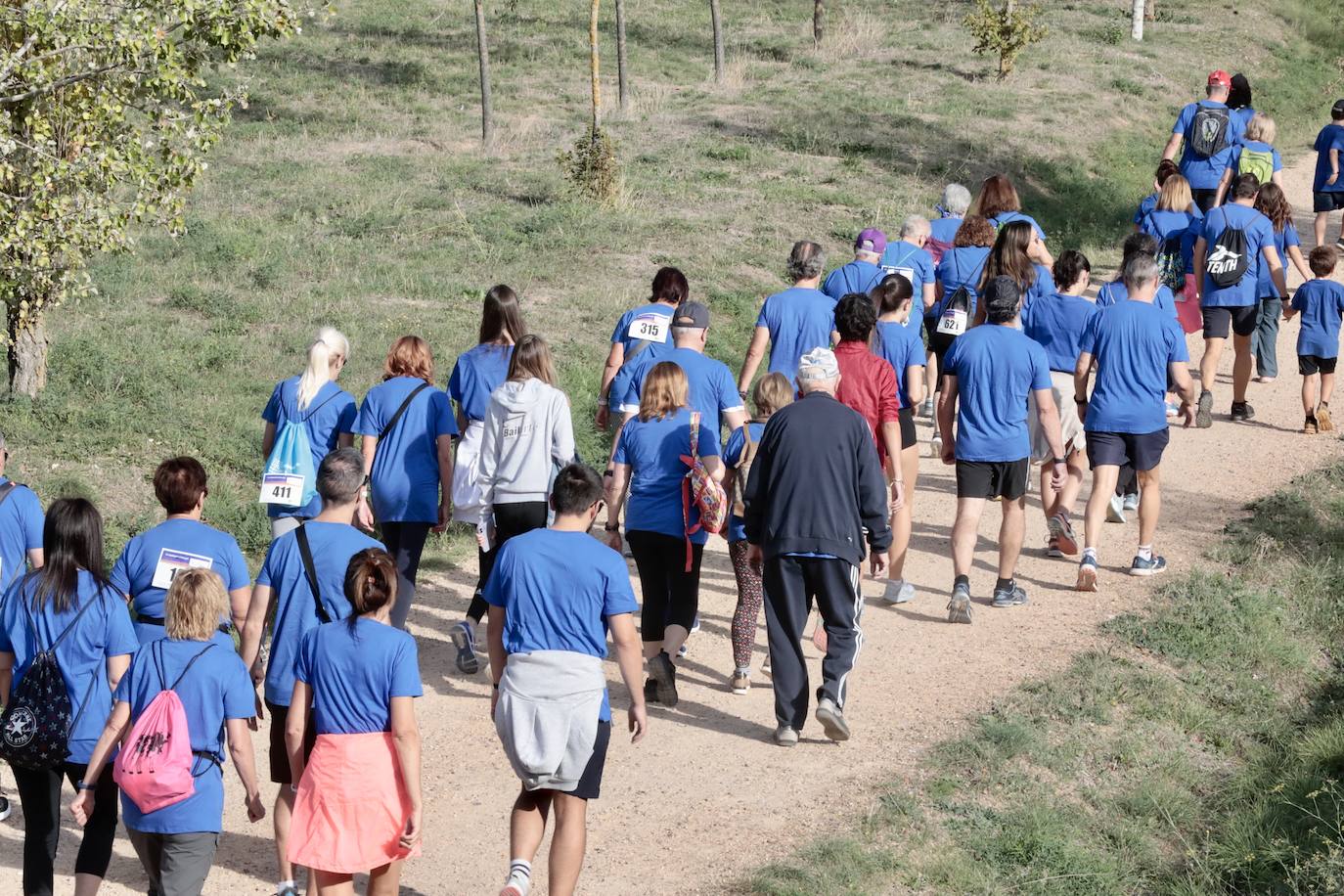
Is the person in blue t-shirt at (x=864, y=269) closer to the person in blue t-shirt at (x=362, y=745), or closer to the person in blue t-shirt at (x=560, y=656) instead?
the person in blue t-shirt at (x=560, y=656)

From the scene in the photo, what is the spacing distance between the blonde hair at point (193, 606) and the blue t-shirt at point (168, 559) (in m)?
0.45

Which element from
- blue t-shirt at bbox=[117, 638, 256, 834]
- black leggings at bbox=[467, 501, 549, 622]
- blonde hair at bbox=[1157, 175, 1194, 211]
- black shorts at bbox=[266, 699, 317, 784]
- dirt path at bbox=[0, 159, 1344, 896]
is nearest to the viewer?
blue t-shirt at bbox=[117, 638, 256, 834]

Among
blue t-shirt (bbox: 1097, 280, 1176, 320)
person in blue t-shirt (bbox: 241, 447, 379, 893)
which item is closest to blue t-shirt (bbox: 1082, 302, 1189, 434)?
blue t-shirt (bbox: 1097, 280, 1176, 320)

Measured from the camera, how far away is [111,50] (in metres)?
10.5

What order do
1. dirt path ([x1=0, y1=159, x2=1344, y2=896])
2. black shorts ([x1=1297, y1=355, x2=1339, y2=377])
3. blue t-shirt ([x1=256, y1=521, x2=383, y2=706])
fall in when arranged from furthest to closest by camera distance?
1. black shorts ([x1=1297, y1=355, x2=1339, y2=377])
2. dirt path ([x1=0, y1=159, x2=1344, y2=896])
3. blue t-shirt ([x1=256, y1=521, x2=383, y2=706])

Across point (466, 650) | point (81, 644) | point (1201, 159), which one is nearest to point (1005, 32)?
point (1201, 159)

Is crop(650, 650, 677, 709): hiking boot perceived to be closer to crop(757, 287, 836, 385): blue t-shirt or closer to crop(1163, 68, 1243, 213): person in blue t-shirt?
crop(757, 287, 836, 385): blue t-shirt

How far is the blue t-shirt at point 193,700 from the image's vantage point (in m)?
5.43

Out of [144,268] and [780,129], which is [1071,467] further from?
[780,129]

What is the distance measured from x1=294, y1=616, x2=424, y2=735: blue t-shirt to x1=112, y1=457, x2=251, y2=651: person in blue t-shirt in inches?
40.3

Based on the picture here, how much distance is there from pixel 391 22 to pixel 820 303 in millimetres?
30457

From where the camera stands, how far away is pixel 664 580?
7812mm

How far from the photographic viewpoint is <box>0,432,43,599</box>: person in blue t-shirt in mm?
6434

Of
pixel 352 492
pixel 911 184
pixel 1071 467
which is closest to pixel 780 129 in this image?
pixel 911 184
